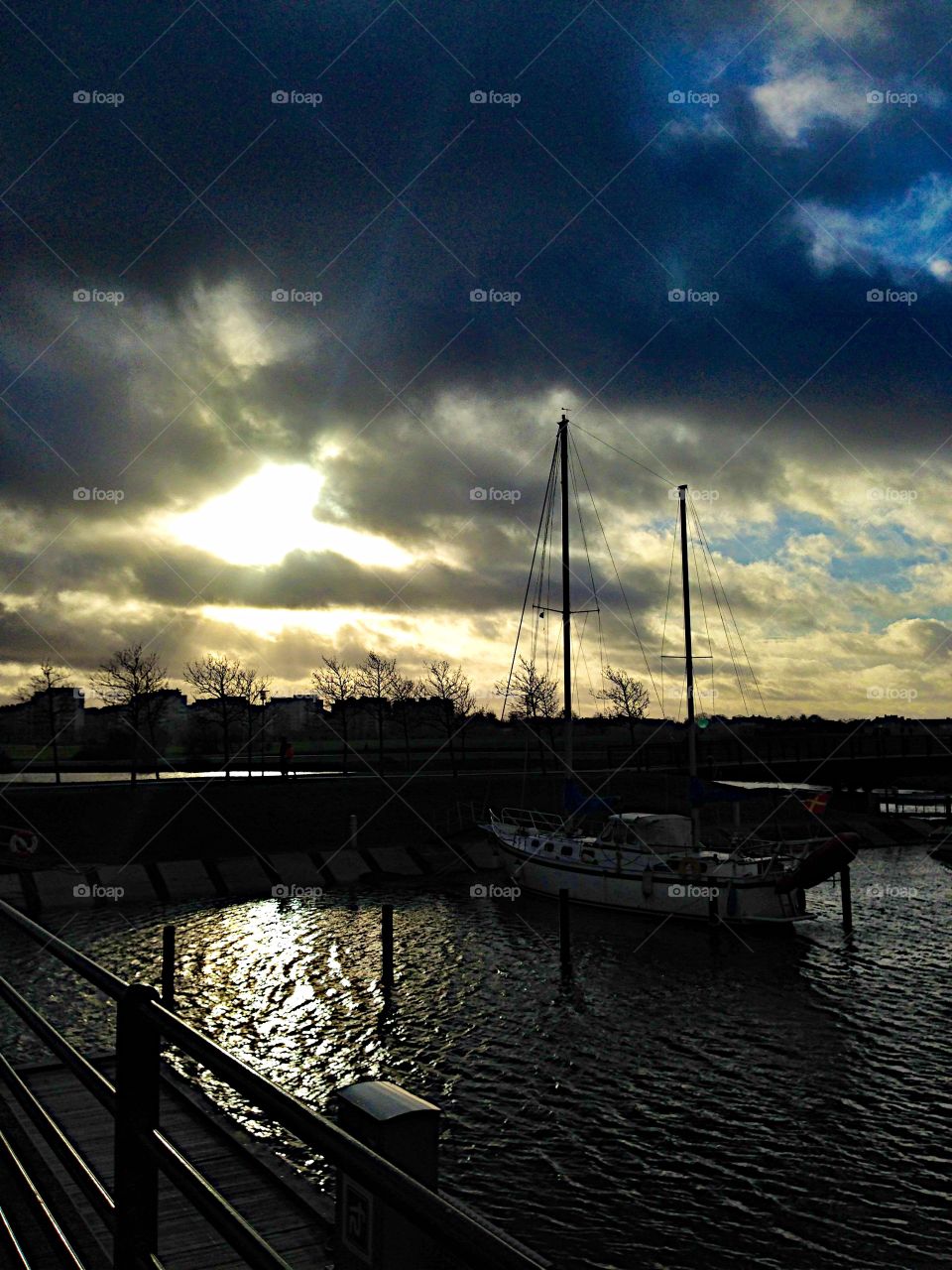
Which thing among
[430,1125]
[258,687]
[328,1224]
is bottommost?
[328,1224]

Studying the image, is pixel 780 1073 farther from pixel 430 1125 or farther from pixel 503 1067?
pixel 430 1125

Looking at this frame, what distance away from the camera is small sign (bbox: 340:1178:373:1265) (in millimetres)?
4902

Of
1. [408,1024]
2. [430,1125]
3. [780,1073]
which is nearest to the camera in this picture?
[430,1125]

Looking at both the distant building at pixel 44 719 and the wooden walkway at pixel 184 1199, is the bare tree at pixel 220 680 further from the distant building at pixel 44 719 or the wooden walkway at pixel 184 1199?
the wooden walkway at pixel 184 1199

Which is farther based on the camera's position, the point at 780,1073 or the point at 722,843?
the point at 722,843

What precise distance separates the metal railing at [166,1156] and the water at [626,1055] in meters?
10.1

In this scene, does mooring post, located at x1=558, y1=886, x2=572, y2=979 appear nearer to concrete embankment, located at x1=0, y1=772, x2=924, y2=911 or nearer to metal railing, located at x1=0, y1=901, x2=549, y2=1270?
concrete embankment, located at x1=0, y1=772, x2=924, y2=911

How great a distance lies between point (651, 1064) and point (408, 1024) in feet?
17.9

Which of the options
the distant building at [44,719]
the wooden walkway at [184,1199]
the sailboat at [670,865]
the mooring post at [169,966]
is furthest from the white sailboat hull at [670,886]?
the distant building at [44,719]

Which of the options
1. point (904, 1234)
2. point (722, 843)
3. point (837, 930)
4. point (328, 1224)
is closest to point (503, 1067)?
point (904, 1234)

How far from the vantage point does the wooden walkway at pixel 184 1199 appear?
24.5 ft

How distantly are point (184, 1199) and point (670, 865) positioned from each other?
84.9 ft

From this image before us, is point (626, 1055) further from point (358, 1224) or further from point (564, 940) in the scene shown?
point (358, 1224)

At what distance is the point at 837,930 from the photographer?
32.0 m
